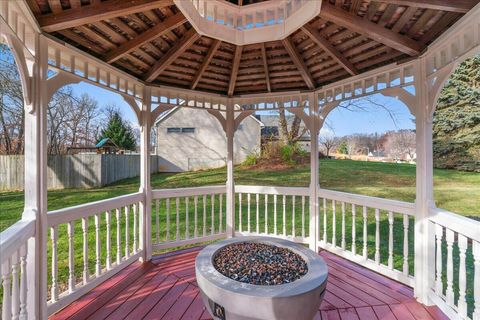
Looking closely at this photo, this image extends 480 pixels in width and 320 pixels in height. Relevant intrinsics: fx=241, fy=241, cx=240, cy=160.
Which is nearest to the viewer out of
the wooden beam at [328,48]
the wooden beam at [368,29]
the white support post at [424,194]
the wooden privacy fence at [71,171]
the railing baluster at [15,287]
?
the railing baluster at [15,287]

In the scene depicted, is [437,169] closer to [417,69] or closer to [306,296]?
[417,69]

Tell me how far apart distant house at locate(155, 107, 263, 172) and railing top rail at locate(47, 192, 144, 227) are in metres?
11.4

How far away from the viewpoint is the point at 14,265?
1.74 metres

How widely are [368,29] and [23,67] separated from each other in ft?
9.97

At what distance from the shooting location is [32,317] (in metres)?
2.03

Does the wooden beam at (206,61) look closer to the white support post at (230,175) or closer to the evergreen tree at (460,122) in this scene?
the white support post at (230,175)

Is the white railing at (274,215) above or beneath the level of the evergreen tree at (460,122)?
beneath

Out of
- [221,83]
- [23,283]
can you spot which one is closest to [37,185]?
[23,283]

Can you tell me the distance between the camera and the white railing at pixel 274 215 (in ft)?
13.9

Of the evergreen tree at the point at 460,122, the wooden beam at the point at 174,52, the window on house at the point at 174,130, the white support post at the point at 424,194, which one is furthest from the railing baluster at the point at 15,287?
the window on house at the point at 174,130

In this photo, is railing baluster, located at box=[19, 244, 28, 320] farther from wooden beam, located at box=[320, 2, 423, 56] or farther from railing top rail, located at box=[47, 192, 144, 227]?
wooden beam, located at box=[320, 2, 423, 56]

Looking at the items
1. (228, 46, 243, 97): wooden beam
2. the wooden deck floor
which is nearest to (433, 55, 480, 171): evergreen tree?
the wooden deck floor

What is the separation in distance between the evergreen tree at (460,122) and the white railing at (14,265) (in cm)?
1261

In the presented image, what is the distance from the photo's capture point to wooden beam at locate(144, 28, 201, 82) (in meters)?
2.85
